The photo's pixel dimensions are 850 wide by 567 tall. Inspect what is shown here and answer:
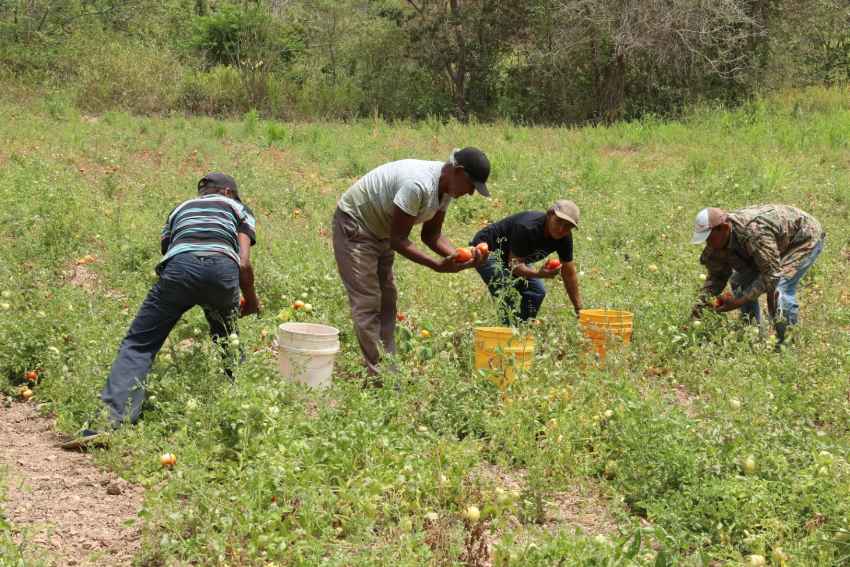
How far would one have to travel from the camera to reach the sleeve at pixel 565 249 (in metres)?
5.50

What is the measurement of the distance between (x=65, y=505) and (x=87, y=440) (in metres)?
0.56

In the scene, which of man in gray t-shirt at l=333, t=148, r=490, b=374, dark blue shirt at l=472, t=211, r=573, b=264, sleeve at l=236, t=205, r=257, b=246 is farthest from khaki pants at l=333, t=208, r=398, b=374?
dark blue shirt at l=472, t=211, r=573, b=264

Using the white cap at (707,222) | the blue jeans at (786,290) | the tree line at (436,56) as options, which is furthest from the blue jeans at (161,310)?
the tree line at (436,56)

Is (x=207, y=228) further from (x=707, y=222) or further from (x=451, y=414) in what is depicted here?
(x=707, y=222)

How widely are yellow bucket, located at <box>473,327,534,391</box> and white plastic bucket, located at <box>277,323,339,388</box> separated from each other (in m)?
0.81

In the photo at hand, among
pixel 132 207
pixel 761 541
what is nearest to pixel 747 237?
pixel 761 541

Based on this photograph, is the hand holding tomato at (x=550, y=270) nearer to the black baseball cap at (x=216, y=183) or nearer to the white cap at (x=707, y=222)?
the white cap at (x=707, y=222)

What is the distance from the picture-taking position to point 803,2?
18.7 m

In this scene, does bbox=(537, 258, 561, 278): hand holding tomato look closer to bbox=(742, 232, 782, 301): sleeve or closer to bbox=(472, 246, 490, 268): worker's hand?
bbox=(472, 246, 490, 268): worker's hand

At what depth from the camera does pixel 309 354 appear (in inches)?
180

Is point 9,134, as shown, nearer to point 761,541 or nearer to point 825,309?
point 825,309

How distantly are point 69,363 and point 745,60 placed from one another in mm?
16607

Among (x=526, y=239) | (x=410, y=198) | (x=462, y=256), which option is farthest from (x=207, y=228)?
(x=526, y=239)

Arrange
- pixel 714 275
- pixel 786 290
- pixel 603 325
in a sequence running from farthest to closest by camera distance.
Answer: pixel 714 275
pixel 786 290
pixel 603 325
